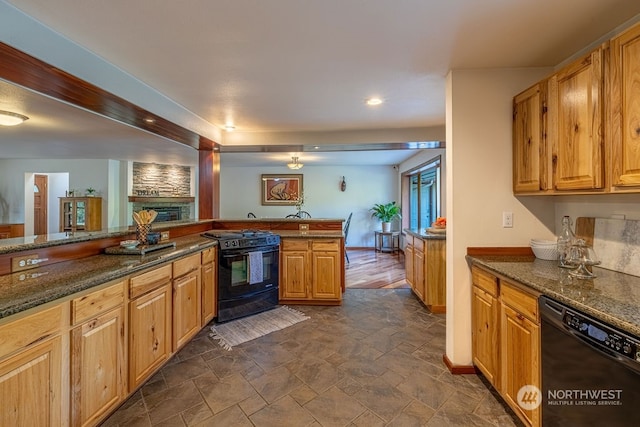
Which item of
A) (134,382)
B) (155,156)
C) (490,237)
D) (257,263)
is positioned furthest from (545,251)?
(155,156)

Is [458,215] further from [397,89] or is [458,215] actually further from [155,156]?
[155,156]

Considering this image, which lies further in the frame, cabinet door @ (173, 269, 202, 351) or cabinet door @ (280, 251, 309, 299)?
cabinet door @ (280, 251, 309, 299)

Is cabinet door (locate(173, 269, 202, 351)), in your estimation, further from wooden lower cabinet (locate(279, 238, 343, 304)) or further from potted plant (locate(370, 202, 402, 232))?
potted plant (locate(370, 202, 402, 232))

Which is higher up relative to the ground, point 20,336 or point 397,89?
point 397,89

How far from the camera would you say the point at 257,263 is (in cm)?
346

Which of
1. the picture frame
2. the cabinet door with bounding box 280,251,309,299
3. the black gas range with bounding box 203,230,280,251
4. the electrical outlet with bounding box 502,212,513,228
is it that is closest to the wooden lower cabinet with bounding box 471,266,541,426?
the electrical outlet with bounding box 502,212,513,228

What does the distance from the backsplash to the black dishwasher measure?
0.72 meters

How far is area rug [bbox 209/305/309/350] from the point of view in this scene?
113 inches

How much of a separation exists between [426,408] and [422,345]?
870 mm

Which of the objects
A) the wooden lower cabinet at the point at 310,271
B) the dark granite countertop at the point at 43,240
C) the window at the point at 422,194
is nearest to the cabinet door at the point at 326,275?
the wooden lower cabinet at the point at 310,271

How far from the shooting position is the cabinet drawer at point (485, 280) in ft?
6.33

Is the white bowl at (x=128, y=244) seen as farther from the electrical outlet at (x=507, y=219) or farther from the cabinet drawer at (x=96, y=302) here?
the electrical outlet at (x=507, y=219)

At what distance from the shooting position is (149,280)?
6.87ft

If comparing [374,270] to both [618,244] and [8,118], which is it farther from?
[8,118]
